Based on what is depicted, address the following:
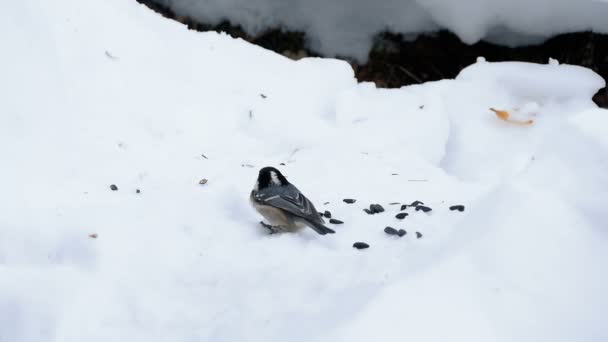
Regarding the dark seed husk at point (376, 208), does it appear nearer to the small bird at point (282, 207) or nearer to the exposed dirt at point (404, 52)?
the small bird at point (282, 207)

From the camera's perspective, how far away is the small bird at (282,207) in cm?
317

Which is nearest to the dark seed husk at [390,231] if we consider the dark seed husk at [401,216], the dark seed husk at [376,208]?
the dark seed husk at [401,216]

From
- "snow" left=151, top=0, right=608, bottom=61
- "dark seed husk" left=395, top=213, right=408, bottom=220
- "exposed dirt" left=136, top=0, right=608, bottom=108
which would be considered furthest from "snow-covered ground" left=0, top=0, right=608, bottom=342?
"exposed dirt" left=136, top=0, right=608, bottom=108

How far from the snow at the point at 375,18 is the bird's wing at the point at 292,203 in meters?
2.83

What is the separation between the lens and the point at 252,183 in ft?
12.5

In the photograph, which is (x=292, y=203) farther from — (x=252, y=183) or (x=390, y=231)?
(x=252, y=183)

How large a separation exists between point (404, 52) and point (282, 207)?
3.11 meters

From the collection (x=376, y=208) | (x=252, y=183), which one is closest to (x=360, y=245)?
(x=376, y=208)

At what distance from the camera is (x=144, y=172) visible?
3742mm

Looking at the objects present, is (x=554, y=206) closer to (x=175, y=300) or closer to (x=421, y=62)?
(x=175, y=300)

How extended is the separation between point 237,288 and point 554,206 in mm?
1205

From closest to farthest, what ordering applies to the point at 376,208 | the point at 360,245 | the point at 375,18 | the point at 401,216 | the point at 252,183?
the point at 360,245, the point at 401,216, the point at 376,208, the point at 252,183, the point at 375,18

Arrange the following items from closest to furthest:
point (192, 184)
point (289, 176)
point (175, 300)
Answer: point (175, 300) < point (192, 184) < point (289, 176)

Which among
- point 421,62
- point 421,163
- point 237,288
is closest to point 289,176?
point 421,163
